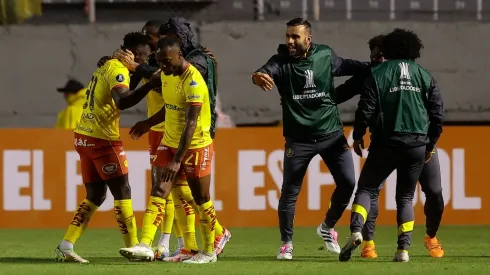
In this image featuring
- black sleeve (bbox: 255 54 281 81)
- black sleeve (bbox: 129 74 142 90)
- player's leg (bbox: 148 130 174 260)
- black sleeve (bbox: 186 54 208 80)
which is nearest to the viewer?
black sleeve (bbox: 186 54 208 80)

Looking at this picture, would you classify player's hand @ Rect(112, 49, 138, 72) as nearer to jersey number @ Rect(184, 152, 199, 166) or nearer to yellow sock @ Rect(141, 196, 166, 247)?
jersey number @ Rect(184, 152, 199, 166)

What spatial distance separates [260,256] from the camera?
37.8 ft

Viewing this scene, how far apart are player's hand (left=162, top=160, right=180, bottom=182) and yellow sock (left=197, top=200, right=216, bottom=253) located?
1.64 ft

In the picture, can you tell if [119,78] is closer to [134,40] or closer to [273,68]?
[134,40]

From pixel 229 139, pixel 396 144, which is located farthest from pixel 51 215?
pixel 396 144

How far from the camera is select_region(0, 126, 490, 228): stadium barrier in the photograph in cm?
1522

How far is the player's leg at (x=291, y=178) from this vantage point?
11039mm

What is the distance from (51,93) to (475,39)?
6.05 metres

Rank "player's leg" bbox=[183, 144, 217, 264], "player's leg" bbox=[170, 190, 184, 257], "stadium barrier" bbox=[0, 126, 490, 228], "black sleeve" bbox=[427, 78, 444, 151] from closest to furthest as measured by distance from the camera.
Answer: "player's leg" bbox=[183, 144, 217, 264] < "black sleeve" bbox=[427, 78, 444, 151] < "player's leg" bbox=[170, 190, 184, 257] < "stadium barrier" bbox=[0, 126, 490, 228]

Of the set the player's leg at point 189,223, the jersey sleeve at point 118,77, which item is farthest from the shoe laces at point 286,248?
the jersey sleeve at point 118,77

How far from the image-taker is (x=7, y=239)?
547 inches

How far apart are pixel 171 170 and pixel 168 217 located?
1.22 metres

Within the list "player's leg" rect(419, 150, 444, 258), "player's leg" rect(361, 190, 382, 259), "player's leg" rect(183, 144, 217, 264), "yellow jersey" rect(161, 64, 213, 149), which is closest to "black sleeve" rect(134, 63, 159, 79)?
"yellow jersey" rect(161, 64, 213, 149)

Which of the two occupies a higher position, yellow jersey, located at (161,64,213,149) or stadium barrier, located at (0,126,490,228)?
yellow jersey, located at (161,64,213,149)
